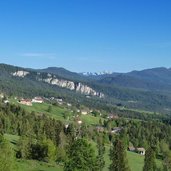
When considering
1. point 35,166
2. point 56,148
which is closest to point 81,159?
point 35,166

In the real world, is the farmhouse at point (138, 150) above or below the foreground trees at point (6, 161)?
below

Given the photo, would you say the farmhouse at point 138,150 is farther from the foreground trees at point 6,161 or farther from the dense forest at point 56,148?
the foreground trees at point 6,161

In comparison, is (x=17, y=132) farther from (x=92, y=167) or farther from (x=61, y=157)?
(x=92, y=167)

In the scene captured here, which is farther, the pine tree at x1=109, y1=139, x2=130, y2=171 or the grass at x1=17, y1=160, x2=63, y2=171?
A: the grass at x1=17, y1=160, x2=63, y2=171

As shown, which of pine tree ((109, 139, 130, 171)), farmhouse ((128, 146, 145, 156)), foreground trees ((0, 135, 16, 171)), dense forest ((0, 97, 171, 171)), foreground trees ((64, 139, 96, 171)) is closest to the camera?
foreground trees ((0, 135, 16, 171))

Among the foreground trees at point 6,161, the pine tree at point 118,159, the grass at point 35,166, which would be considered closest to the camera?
the foreground trees at point 6,161

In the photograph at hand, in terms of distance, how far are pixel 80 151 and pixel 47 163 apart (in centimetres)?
3909

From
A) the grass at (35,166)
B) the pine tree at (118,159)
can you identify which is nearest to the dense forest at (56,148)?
the pine tree at (118,159)

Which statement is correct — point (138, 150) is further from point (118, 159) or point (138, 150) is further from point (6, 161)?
point (6, 161)

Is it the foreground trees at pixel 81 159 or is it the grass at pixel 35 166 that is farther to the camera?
the grass at pixel 35 166

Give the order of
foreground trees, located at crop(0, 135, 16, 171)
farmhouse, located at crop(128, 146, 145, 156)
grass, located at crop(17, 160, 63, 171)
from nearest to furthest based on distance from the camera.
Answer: foreground trees, located at crop(0, 135, 16, 171), grass, located at crop(17, 160, 63, 171), farmhouse, located at crop(128, 146, 145, 156)

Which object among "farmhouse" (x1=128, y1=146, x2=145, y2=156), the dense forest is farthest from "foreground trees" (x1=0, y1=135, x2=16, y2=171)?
"farmhouse" (x1=128, y1=146, x2=145, y2=156)

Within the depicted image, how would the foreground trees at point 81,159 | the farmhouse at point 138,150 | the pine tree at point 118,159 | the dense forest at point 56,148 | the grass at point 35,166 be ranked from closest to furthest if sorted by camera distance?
the foreground trees at point 81,159
the dense forest at point 56,148
the pine tree at point 118,159
the grass at point 35,166
the farmhouse at point 138,150

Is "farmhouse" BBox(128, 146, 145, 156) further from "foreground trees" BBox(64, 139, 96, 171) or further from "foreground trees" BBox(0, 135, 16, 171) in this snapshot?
"foreground trees" BBox(0, 135, 16, 171)
